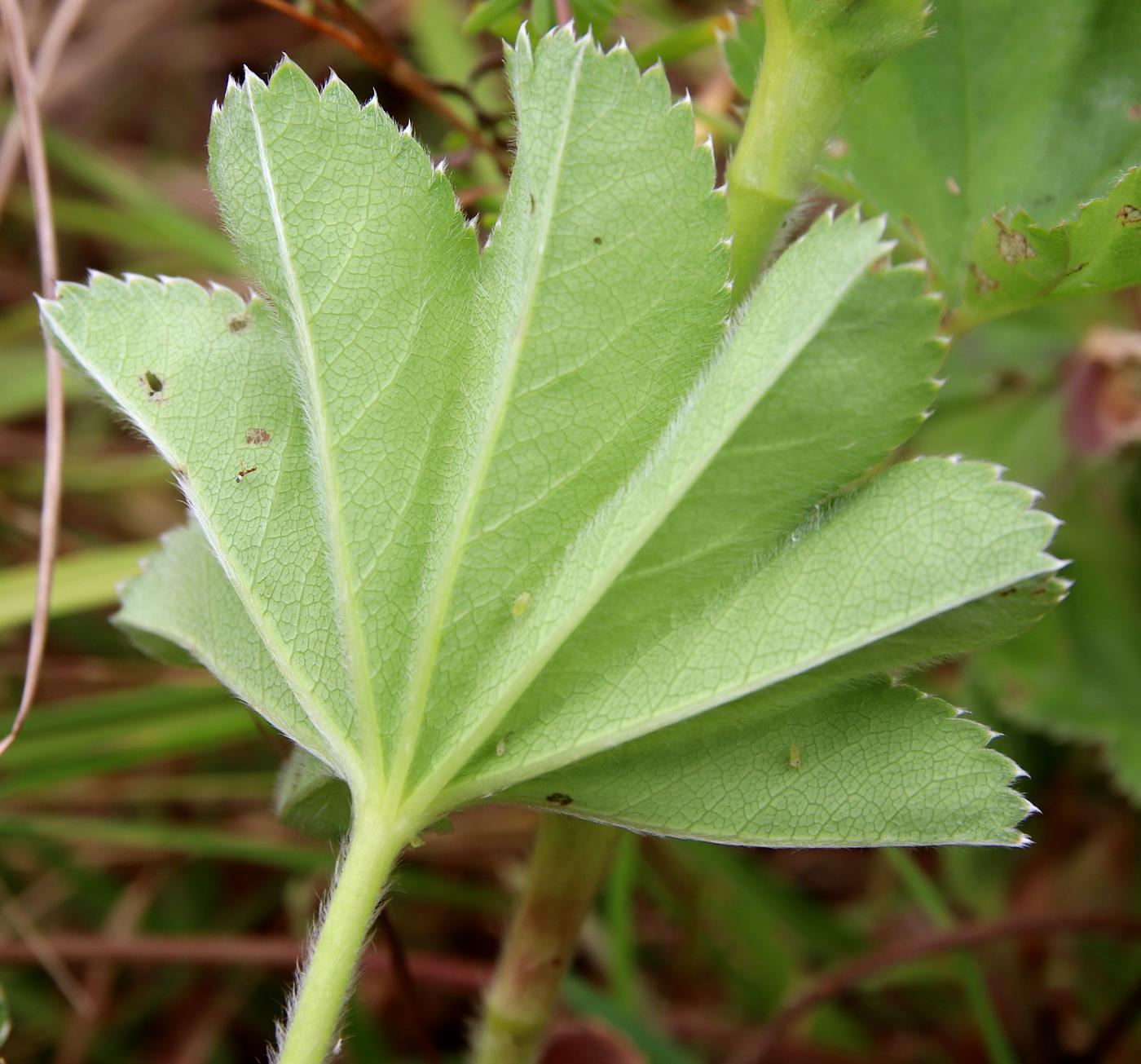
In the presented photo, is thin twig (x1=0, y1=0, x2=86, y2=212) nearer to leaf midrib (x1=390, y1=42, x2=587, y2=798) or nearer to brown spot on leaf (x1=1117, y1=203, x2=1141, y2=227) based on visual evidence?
leaf midrib (x1=390, y1=42, x2=587, y2=798)

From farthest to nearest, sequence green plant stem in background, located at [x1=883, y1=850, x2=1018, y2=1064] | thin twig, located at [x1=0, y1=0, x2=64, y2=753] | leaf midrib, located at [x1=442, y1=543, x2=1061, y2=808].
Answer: green plant stem in background, located at [x1=883, y1=850, x2=1018, y2=1064] < thin twig, located at [x1=0, y1=0, x2=64, y2=753] < leaf midrib, located at [x1=442, y1=543, x2=1061, y2=808]

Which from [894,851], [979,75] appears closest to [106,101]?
[979,75]

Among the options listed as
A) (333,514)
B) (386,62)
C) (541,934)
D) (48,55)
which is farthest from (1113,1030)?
(48,55)

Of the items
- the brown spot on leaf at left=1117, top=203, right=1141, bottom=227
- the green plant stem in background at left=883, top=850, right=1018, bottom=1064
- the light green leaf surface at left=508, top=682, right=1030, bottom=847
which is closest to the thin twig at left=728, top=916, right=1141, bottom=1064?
the green plant stem in background at left=883, top=850, right=1018, bottom=1064

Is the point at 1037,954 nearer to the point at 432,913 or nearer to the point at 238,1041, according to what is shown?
the point at 432,913

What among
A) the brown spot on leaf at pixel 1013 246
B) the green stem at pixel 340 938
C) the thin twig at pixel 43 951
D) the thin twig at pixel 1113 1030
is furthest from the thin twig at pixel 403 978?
the thin twig at pixel 1113 1030

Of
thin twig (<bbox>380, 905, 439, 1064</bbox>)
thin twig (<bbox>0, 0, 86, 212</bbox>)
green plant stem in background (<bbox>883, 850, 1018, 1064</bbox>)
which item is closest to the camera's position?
thin twig (<bbox>380, 905, 439, 1064</bbox>)

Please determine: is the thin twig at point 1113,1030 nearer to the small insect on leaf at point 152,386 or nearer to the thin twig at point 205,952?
the thin twig at point 205,952
